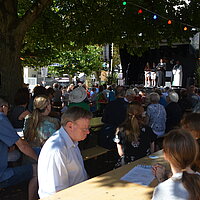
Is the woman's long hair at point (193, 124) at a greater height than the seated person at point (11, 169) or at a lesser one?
greater

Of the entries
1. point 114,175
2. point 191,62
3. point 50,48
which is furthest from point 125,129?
point 191,62

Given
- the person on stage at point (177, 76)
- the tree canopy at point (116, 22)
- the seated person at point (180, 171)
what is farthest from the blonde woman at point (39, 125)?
the person on stage at point (177, 76)

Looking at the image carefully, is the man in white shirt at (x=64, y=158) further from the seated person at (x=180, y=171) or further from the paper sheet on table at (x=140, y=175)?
the seated person at (x=180, y=171)

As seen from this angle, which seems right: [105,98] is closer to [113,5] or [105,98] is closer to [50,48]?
[113,5]

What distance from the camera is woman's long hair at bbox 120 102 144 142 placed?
3.68 metres

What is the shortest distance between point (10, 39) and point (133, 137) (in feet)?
16.5

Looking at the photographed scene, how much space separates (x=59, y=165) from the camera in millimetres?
2275

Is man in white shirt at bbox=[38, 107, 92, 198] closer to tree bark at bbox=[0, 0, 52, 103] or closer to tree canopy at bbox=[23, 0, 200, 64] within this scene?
tree bark at bbox=[0, 0, 52, 103]

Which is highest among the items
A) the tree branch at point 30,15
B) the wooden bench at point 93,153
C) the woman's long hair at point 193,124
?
the tree branch at point 30,15

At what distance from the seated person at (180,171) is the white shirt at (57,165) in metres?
0.89

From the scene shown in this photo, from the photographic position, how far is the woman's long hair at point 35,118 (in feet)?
12.5

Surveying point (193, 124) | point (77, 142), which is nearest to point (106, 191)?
point (77, 142)

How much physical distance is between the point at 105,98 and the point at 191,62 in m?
12.4

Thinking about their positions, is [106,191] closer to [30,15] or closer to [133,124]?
[133,124]
